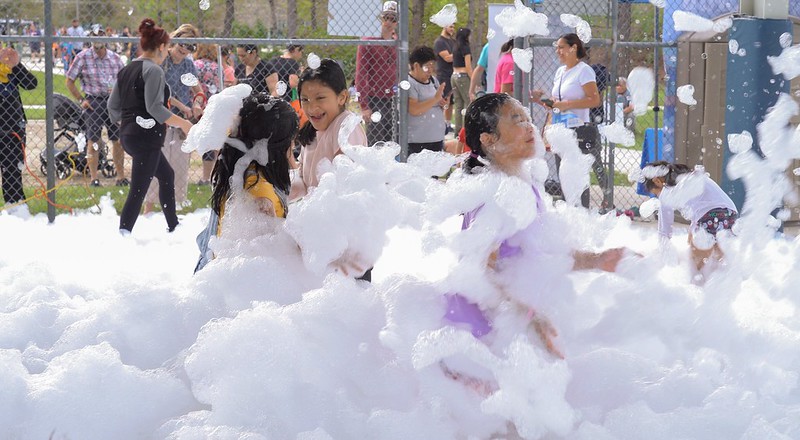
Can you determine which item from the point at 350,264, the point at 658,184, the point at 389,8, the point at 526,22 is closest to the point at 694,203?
the point at 658,184

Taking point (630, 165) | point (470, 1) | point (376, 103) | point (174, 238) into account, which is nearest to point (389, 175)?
point (174, 238)

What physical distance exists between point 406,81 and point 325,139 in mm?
4052

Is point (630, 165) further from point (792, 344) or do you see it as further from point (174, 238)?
point (792, 344)

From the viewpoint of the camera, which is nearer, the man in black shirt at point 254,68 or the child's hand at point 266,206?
the child's hand at point 266,206

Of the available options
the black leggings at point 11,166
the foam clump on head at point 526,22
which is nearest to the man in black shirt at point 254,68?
the foam clump on head at point 526,22

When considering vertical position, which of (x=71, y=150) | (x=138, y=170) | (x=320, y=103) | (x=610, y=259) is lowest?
(x=71, y=150)

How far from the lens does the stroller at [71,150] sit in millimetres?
11664

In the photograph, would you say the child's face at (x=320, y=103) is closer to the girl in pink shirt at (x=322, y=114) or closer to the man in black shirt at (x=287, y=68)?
the girl in pink shirt at (x=322, y=114)

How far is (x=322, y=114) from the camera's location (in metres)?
4.49

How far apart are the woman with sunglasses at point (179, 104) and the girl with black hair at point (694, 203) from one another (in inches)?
169

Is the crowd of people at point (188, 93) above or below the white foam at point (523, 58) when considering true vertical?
below

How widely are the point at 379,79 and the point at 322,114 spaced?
4329 mm

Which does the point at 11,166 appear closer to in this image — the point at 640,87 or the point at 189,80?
the point at 189,80

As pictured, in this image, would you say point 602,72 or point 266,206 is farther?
point 602,72
